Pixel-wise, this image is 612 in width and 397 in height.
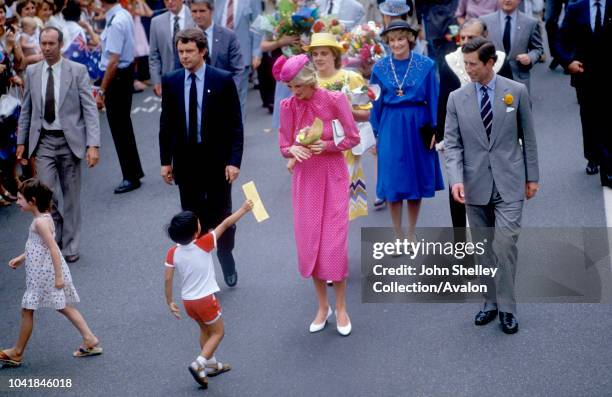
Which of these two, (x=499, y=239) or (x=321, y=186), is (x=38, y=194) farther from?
(x=499, y=239)

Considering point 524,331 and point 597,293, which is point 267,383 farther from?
point 597,293

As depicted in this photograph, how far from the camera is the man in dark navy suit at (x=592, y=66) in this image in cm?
1048

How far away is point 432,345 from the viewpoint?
23.9 ft

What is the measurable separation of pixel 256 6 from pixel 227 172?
638 centimetres

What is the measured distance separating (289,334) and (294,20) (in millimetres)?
5121

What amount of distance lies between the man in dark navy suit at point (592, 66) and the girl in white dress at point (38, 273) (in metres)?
5.89

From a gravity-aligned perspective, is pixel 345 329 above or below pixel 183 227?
below

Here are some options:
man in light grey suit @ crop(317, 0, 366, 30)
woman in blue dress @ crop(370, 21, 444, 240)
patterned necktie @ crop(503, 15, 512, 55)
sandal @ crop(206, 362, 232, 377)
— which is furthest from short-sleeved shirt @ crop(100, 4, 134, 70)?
sandal @ crop(206, 362, 232, 377)

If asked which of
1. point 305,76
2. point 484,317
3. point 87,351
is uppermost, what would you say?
point 305,76

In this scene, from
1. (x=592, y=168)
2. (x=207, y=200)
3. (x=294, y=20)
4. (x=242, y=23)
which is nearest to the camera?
(x=207, y=200)

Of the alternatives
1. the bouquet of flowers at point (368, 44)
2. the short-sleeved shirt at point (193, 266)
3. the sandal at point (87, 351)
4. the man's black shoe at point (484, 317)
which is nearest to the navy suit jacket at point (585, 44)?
the bouquet of flowers at point (368, 44)

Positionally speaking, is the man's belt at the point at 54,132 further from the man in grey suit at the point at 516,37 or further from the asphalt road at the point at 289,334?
the man in grey suit at the point at 516,37

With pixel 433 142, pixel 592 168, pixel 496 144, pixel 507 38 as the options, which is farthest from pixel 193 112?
pixel 592 168

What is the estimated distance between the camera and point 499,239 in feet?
23.9
